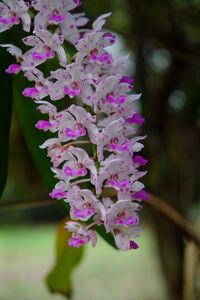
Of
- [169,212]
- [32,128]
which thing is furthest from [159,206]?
[32,128]

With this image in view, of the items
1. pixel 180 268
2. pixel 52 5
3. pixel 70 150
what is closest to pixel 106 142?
pixel 70 150

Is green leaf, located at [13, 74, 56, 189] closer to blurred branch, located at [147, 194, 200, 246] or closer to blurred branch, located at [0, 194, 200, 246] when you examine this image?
blurred branch, located at [0, 194, 200, 246]

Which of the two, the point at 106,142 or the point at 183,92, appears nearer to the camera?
the point at 106,142

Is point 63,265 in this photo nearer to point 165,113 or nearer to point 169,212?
point 169,212

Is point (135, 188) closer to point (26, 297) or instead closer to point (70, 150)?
point (70, 150)

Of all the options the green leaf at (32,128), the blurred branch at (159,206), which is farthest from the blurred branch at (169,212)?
the green leaf at (32,128)

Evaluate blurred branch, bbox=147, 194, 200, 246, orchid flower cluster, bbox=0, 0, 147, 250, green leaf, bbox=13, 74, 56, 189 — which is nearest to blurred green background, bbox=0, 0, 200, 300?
blurred branch, bbox=147, 194, 200, 246
